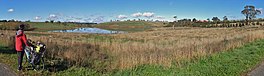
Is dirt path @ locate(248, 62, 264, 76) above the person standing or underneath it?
underneath

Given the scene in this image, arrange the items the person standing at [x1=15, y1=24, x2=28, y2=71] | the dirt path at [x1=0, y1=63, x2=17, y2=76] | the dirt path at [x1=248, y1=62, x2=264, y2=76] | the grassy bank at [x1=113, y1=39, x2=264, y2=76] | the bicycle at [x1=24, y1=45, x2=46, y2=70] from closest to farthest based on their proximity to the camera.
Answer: the person standing at [x1=15, y1=24, x2=28, y2=71], the dirt path at [x1=0, y1=63, x2=17, y2=76], the grassy bank at [x1=113, y1=39, x2=264, y2=76], the dirt path at [x1=248, y1=62, x2=264, y2=76], the bicycle at [x1=24, y1=45, x2=46, y2=70]

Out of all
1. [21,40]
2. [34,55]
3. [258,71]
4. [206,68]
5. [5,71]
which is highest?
[21,40]

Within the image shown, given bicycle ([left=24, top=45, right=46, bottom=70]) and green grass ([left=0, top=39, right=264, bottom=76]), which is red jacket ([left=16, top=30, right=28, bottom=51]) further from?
green grass ([left=0, top=39, right=264, bottom=76])

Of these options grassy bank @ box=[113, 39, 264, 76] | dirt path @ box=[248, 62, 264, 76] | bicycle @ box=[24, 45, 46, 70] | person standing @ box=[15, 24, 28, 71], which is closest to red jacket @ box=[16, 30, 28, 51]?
person standing @ box=[15, 24, 28, 71]

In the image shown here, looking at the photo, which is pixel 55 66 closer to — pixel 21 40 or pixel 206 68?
pixel 21 40

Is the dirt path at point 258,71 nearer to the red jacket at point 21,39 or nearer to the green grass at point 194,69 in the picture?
the green grass at point 194,69

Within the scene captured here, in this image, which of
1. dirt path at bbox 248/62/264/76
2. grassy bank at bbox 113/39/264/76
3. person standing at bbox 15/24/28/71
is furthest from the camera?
dirt path at bbox 248/62/264/76

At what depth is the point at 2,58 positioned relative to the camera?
1322 centimetres

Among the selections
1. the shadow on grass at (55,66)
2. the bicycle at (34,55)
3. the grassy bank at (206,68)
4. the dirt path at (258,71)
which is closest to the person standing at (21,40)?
the bicycle at (34,55)

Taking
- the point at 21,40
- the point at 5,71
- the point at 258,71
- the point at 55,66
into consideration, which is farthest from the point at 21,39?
the point at 258,71

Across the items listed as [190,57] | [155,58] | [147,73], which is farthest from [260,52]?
[147,73]

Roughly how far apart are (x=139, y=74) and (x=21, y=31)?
399cm

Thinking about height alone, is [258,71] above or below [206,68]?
below

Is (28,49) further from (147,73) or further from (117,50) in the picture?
(117,50)
